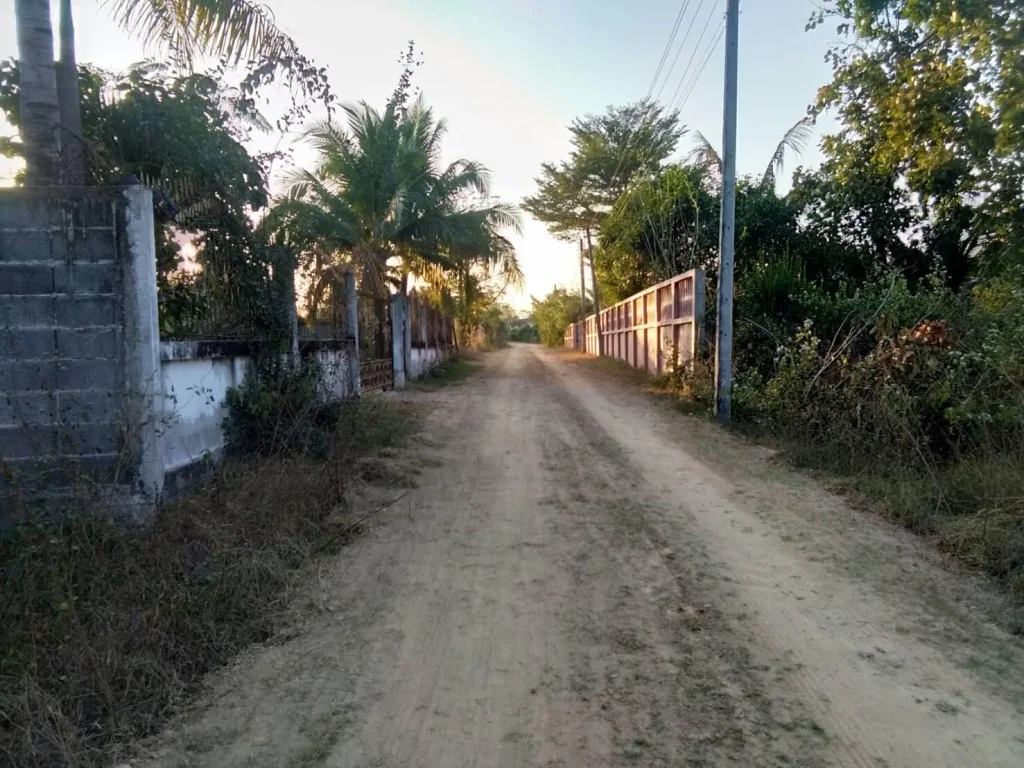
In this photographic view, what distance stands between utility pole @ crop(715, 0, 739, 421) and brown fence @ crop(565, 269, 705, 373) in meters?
2.39

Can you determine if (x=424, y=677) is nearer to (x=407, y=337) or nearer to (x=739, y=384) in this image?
(x=739, y=384)

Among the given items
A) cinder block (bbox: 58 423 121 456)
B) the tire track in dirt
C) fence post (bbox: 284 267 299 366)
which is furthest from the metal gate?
the tire track in dirt

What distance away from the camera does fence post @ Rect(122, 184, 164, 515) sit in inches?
185

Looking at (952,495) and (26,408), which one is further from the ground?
(26,408)

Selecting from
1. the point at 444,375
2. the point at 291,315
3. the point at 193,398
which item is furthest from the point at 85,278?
the point at 444,375

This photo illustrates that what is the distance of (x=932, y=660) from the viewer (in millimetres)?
3359

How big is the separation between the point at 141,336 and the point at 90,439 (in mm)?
742

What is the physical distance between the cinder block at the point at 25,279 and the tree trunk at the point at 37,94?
71cm

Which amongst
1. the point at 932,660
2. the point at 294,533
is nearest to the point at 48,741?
the point at 294,533

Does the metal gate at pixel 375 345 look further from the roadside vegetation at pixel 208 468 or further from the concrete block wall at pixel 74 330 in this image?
the concrete block wall at pixel 74 330

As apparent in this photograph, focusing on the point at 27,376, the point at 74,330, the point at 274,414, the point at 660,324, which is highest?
the point at 660,324

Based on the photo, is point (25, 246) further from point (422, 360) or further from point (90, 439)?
point (422, 360)

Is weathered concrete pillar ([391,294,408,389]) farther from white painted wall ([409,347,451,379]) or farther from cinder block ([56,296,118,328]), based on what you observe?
cinder block ([56,296,118,328])

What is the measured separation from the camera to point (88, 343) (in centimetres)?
468
